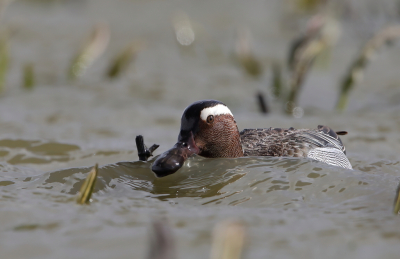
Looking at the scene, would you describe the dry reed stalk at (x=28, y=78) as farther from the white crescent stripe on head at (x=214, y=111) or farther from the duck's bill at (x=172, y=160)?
the duck's bill at (x=172, y=160)

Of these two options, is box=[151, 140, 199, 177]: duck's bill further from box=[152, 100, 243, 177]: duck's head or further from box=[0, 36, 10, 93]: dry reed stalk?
box=[0, 36, 10, 93]: dry reed stalk

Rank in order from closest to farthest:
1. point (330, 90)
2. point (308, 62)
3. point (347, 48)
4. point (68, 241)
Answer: point (68, 241)
point (308, 62)
point (330, 90)
point (347, 48)

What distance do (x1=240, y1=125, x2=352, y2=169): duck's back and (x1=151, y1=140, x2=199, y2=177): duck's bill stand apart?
916 mm

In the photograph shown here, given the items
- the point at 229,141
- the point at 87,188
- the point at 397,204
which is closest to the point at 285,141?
the point at 229,141

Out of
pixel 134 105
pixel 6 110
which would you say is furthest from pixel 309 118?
pixel 6 110

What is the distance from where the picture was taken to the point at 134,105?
8641 mm

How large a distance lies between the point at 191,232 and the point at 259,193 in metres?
0.98

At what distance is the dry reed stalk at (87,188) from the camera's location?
12.5 feet

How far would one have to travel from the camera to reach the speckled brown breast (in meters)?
5.23

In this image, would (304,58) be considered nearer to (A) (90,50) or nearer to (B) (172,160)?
(A) (90,50)

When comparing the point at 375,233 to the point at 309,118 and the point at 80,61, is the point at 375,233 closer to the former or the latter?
the point at 309,118

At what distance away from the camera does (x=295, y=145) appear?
5289mm

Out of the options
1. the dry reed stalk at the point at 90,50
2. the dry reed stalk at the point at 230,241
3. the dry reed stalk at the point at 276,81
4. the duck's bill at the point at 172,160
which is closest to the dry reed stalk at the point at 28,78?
the dry reed stalk at the point at 90,50

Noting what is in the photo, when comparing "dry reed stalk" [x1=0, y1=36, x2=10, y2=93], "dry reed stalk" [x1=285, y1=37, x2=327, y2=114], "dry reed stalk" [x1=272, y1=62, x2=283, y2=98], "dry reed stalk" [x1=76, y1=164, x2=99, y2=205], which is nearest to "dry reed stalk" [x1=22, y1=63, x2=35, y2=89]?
"dry reed stalk" [x1=0, y1=36, x2=10, y2=93]
